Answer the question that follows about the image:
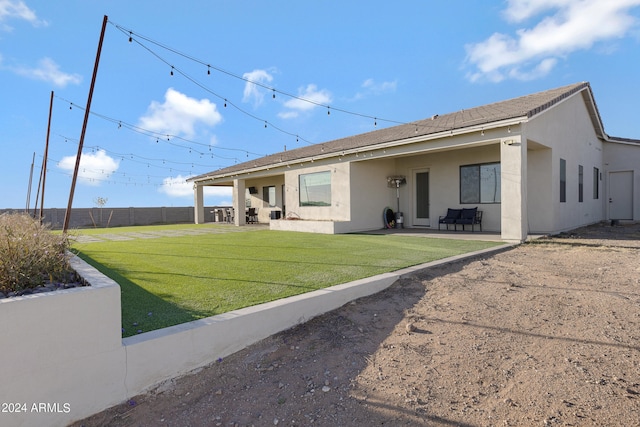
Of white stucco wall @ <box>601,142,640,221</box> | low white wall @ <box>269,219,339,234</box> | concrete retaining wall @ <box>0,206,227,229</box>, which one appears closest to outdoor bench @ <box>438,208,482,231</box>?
low white wall @ <box>269,219,339,234</box>

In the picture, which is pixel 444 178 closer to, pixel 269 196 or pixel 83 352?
pixel 269 196

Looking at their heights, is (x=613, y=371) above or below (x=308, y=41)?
below

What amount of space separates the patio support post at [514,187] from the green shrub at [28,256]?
853 centimetres

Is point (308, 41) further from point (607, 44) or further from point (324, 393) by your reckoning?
point (324, 393)

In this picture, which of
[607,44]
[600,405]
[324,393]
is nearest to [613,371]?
[600,405]

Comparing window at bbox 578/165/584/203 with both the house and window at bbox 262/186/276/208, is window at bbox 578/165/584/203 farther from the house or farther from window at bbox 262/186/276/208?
window at bbox 262/186/276/208

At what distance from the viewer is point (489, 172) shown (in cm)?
1036

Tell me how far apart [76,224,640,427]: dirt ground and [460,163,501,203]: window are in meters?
6.66

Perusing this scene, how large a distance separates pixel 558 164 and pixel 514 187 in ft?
11.4

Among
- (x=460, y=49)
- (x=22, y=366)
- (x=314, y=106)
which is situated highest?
(x=460, y=49)

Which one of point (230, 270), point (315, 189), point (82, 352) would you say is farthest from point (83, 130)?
point (315, 189)

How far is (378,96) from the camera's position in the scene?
1216 centimetres

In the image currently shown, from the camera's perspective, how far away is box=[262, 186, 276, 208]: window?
18.2m

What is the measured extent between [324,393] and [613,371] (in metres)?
2.07
